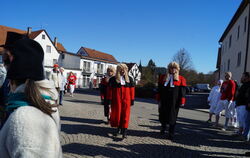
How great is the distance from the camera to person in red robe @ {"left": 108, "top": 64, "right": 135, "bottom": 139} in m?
5.85

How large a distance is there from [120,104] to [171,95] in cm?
152

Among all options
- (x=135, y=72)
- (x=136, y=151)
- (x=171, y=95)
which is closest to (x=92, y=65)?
(x=135, y=72)

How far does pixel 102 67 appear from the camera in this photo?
5816 cm

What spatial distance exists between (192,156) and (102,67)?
5412cm

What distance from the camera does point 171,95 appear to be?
608 centimetres

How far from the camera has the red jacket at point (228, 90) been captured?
297 inches

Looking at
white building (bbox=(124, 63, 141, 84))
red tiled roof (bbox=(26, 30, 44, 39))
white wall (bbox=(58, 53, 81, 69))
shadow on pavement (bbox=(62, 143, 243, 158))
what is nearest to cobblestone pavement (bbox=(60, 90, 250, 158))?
shadow on pavement (bbox=(62, 143, 243, 158))

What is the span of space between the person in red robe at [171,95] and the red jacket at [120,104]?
1.05 meters

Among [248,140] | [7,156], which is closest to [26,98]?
[7,156]

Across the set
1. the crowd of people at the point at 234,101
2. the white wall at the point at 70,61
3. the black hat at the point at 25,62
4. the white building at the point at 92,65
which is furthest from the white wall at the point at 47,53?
the black hat at the point at 25,62

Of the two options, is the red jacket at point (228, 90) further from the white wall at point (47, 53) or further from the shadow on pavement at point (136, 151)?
the white wall at point (47, 53)

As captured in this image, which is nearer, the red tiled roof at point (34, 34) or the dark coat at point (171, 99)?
the dark coat at point (171, 99)

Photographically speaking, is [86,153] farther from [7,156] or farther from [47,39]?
[47,39]

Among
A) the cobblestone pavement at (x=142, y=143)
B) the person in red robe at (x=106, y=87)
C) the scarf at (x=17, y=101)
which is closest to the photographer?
the scarf at (x=17, y=101)
